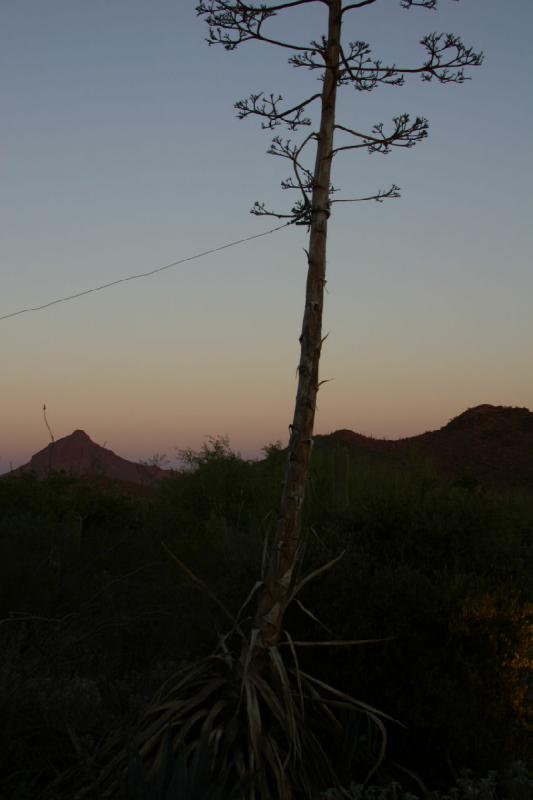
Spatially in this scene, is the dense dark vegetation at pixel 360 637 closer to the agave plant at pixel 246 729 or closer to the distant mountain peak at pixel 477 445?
the agave plant at pixel 246 729

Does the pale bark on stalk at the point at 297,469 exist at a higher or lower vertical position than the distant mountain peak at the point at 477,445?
lower

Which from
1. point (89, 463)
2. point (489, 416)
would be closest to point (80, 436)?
point (89, 463)

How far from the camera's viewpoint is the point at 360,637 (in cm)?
615

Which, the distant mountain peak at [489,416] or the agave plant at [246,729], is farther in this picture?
the distant mountain peak at [489,416]

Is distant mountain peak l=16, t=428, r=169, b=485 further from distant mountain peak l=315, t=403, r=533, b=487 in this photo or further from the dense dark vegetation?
the dense dark vegetation

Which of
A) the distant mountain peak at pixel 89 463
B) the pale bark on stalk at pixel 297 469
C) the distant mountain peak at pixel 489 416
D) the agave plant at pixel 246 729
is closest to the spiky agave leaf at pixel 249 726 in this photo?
the agave plant at pixel 246 729

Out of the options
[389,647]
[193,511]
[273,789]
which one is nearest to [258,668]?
[273,789]

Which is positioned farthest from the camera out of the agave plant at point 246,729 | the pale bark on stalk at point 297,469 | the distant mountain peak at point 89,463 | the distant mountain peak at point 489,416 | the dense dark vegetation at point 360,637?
the distant mountain peak at point 489,416

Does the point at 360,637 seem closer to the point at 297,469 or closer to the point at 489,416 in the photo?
the point at 297,469

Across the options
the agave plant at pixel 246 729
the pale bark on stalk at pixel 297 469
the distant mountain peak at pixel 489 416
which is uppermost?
the distant mountain peak at pixel 489 416

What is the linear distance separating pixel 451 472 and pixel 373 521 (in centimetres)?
1587

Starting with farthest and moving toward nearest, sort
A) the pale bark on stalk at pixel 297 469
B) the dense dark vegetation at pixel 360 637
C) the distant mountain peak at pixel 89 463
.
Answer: the distant mountain peak at pixel 89 463
the dense dark vegetation at pixel 360 637
the pale bark on stalk at pixel 297 469

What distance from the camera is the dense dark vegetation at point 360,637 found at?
5.70 meters

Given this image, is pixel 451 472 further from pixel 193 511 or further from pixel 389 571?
pixel 389 571
